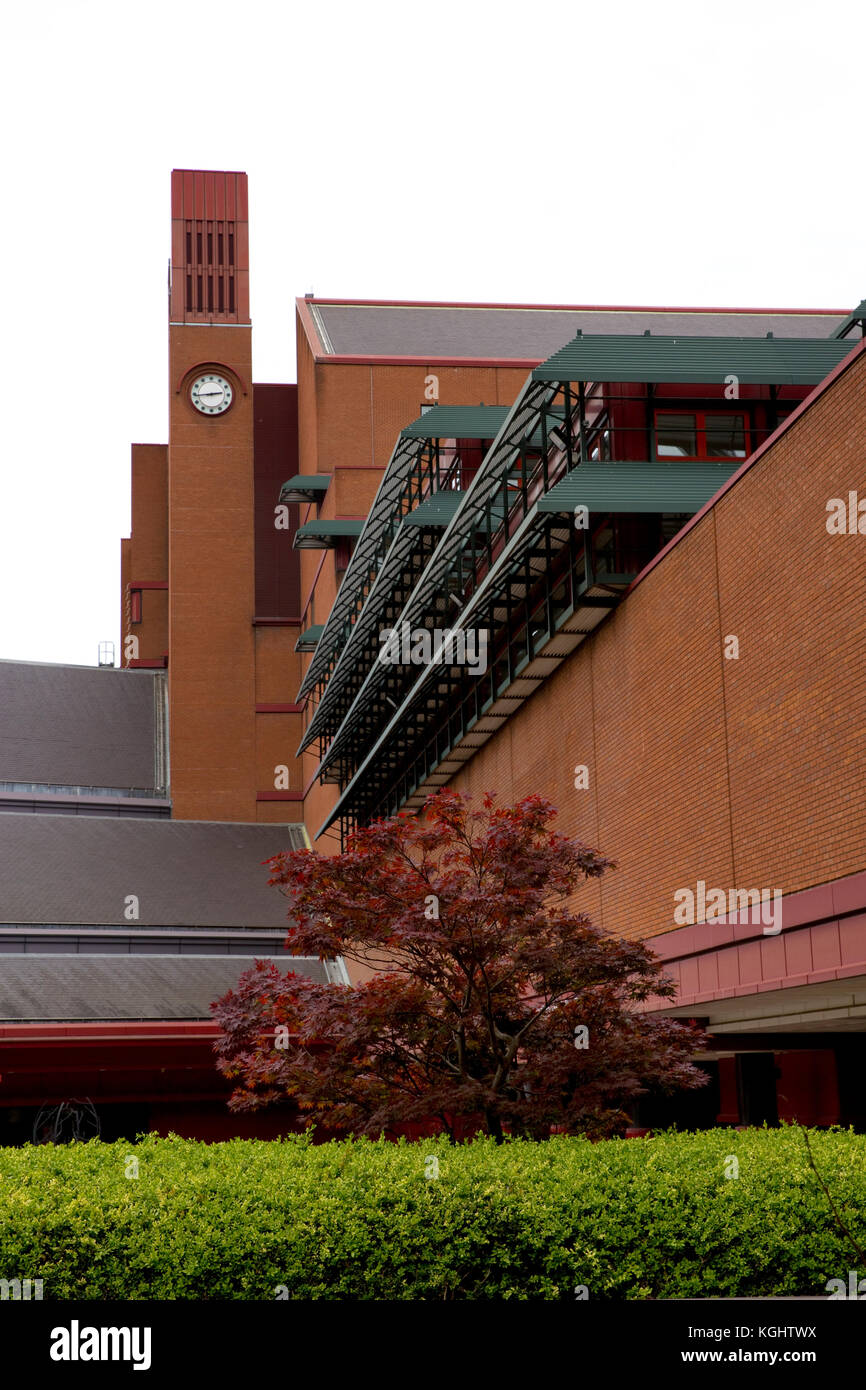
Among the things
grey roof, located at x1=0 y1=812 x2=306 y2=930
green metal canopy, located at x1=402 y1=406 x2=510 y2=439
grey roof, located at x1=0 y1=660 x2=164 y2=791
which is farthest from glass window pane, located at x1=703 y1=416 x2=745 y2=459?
grey roof, located at x1=0 y1=660 x2=164 y2=791

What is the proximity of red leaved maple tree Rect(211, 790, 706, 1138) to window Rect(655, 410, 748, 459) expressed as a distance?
1058 centimetres

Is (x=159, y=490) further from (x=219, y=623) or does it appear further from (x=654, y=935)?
(x=654, y=935)

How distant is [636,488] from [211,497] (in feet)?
→ 132

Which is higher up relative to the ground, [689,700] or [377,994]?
[689,700]

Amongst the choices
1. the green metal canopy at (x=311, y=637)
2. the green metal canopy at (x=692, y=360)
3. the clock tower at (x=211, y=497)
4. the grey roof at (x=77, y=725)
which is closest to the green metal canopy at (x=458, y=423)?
the green metal canopy at (x=692, y=360)

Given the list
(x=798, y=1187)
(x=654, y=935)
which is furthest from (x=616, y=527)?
(x=798, y=1187)

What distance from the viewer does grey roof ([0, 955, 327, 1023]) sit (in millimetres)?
39594

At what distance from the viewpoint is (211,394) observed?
6138cm

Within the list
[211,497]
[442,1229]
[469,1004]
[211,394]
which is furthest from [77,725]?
[442,1229]

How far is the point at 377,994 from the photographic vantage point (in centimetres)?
1474

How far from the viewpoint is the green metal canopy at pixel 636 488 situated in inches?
861

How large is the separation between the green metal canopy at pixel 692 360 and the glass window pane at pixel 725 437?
4.57ft

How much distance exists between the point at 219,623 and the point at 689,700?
42140mm
